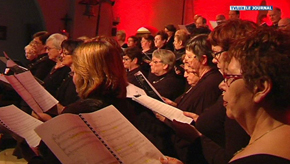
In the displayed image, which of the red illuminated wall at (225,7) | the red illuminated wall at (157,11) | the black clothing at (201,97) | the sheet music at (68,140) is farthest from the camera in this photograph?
the red illuminated wall at (157,11)

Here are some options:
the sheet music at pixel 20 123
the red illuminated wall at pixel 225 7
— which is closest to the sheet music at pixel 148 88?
the sheet music at pixel 20 123

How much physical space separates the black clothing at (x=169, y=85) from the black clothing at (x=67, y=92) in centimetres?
87

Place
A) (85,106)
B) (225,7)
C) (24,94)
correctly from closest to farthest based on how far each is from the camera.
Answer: (85,106)
(24,94)
(225,7)

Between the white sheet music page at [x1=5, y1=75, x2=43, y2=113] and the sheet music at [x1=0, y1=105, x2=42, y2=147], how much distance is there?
0.55 m

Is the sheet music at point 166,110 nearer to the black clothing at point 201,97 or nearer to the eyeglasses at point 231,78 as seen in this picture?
the black clothing at point 201,97

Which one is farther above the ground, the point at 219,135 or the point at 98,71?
the point at 98,71

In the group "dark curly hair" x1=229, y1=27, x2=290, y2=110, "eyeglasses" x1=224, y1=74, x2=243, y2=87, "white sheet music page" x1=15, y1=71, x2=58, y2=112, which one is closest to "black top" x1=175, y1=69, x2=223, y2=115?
"white sheet music page" x1=15, y1=71, x2=58, y2=112

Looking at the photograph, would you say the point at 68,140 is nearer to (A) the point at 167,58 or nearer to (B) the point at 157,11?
(A) the point at 167,58

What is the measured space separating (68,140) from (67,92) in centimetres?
202

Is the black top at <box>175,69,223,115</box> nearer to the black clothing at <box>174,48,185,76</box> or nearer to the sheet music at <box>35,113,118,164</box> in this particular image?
the sheet music at <box>35,113,118,164</box>

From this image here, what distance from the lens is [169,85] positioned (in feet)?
12.8

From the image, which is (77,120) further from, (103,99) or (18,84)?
(18,84)

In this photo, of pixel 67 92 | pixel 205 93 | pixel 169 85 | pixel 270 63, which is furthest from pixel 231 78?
pixel 169 85

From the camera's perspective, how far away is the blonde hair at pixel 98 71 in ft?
6.38
